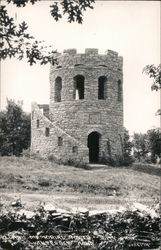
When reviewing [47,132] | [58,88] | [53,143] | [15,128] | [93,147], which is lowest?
[93,147]

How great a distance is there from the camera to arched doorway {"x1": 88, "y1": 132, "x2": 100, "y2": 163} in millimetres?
27023

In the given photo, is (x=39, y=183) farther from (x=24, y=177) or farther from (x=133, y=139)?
(x=133, y=139)

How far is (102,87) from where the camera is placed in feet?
89.4

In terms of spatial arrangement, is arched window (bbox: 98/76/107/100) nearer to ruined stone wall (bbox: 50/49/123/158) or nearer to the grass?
ruined stone wall (bbox: 50/49/123/158)

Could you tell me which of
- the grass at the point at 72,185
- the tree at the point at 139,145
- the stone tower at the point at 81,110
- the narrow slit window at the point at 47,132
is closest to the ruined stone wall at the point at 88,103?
the stone tower at the point at 81,110

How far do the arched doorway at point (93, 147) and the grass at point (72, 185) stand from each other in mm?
4925

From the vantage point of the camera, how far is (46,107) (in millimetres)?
27547

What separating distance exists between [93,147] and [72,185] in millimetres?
10133

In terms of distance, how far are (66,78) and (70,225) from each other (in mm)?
18203

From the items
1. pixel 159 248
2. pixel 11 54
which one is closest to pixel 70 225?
pixel 159 248

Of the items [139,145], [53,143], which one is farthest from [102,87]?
[139,145]

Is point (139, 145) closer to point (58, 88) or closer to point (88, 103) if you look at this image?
point (58, 88)

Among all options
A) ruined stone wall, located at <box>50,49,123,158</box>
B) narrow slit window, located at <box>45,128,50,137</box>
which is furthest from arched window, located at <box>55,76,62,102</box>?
narrow slit window, located at <box>45,128,50,137</box>

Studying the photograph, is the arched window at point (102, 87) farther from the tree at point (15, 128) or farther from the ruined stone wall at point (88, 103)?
the tree at point (15, 128)
